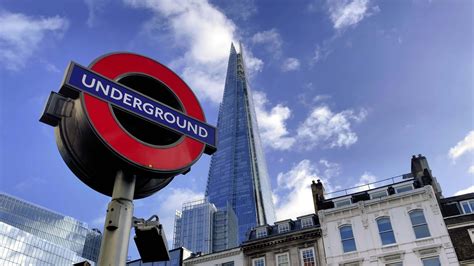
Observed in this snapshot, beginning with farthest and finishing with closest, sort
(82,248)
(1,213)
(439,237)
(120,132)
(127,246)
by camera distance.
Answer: (82,248), (1,213), (439,237), (120,132), (127,246)

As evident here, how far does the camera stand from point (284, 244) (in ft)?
108

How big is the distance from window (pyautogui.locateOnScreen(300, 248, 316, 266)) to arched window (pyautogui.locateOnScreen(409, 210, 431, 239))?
7.38 m

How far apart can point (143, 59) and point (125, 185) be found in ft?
8.00

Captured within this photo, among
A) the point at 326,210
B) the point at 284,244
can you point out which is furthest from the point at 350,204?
the point at 284,244

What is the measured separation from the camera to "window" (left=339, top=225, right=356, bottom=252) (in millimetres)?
30531

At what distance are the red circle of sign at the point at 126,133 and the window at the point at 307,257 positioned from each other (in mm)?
25704

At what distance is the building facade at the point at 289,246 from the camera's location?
104 ft

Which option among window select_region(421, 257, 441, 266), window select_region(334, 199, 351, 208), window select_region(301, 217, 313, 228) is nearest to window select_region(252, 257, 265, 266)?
window select_region(301, 217, 313, 228)

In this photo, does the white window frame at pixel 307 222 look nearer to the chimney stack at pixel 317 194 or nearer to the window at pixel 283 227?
the chimney stack at pixel 317 194

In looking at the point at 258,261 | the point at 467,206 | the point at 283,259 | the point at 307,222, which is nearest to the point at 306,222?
the point at 307,222

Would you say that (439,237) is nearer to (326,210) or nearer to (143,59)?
(326,210)

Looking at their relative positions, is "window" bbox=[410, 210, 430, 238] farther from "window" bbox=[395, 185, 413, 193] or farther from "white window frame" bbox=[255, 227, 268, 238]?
"white window frame" bbox=[255, 227, 268, 238]

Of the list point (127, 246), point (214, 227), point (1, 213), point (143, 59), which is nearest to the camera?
point (127, 246)

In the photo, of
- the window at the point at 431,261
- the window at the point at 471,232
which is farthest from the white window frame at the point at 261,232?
the window at the point at 471,232
